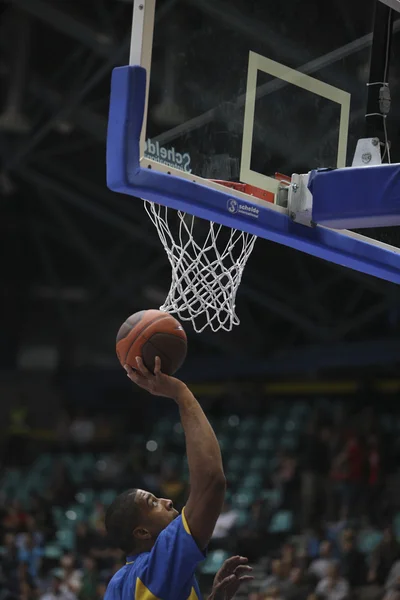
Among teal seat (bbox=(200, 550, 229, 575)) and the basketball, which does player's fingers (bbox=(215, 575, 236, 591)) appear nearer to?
the basketball

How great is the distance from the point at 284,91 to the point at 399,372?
1043 cm

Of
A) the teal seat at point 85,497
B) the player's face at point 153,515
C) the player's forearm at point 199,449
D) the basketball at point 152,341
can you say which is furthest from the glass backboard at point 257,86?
the teal seat at point 85,497

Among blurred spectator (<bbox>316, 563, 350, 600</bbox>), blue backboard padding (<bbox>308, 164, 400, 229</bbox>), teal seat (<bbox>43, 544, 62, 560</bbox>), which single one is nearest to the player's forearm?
blue backboard padding (<bbox>308, 164, 400, 229</bbox>)

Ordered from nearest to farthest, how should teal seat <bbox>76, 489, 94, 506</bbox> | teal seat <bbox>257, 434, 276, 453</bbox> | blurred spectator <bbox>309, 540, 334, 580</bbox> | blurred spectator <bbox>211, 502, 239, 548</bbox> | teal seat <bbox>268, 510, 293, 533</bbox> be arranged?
blurred spectator <bbox>309, 540, 334, 580</bbox> → blurred spectator <bbox>211, 502, 239, 548</bbox> → teal seat <bbox>268, 510, 293, 533</bbox> → teal seat <bbox>76, 489, 94, 506</bbox> → teal seat <bbox>257, 434, 276, 453</bbox>

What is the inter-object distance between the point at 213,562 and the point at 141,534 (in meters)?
7.30

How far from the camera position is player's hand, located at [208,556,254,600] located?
327 centimetres

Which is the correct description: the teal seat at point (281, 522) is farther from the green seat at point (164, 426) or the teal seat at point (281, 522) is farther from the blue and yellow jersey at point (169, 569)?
the blue and yellow jersey at point (169, 569)

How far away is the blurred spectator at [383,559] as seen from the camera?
30.1 ft

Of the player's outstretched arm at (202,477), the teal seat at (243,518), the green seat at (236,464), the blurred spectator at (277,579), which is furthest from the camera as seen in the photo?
the green seat at (236,464)

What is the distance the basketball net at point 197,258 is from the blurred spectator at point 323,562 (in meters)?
5.20

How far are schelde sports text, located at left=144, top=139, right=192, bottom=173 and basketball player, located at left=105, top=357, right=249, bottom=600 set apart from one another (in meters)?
0.94

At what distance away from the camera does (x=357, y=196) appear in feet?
13.9

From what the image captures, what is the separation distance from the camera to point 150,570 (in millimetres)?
3070

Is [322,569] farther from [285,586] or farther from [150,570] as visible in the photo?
[150,570]
